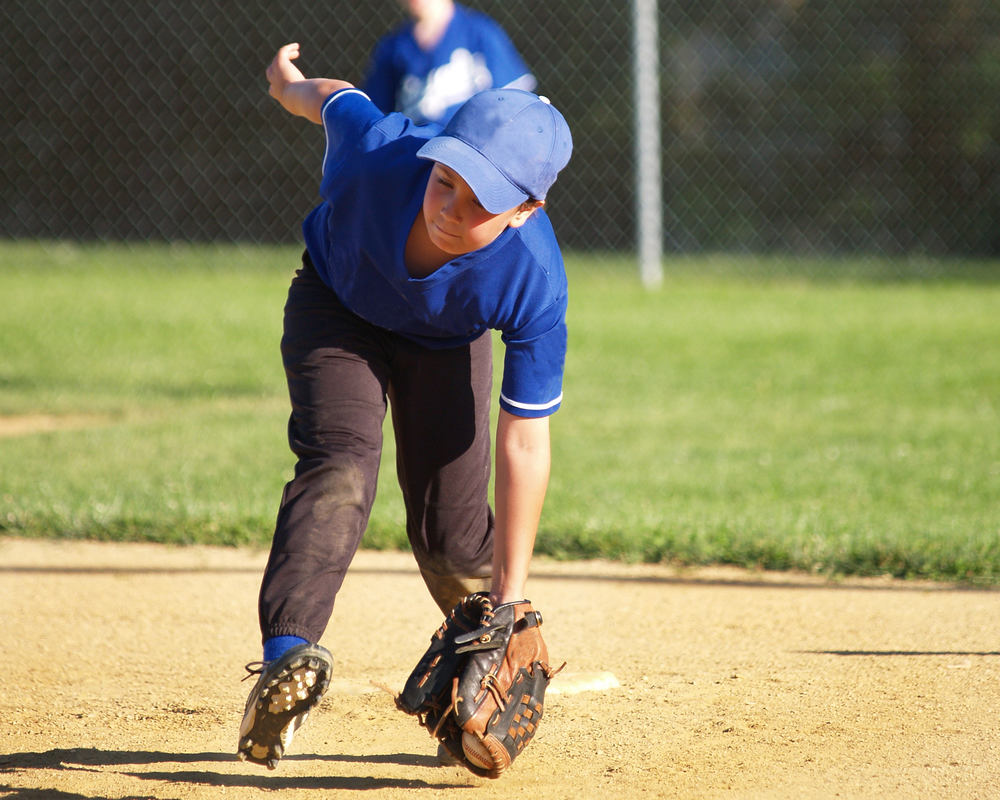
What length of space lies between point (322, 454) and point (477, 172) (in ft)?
2.12

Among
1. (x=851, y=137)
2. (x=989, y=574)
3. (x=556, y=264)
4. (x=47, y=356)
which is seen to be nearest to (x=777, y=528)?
(x=989, y=574)

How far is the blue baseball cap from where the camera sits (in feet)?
6.39

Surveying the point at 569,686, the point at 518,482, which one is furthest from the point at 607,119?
the point at 518,482

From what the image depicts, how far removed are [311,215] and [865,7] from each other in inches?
507

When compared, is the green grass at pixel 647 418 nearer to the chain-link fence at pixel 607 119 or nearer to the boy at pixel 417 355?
the boy at pixel 417 355

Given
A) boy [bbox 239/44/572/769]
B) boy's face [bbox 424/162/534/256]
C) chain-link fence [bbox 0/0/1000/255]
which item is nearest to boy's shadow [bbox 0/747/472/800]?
boy [bbox 239/44/572/769]

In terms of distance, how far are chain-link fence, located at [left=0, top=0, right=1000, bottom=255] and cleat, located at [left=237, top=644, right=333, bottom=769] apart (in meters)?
10.4

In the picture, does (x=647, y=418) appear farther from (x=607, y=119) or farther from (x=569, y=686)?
(x=607, y=119)

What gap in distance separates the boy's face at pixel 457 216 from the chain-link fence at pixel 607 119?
10.1m

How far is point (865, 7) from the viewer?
13516mm

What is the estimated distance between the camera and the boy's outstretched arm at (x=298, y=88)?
8.18 feet

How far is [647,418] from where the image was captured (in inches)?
235

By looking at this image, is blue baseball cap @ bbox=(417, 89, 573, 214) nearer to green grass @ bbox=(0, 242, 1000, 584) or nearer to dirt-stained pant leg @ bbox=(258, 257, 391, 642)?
dirt-stained pant leg @ bbox=(258, 257, 391, 642)

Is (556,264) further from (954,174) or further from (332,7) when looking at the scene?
(954,174)
